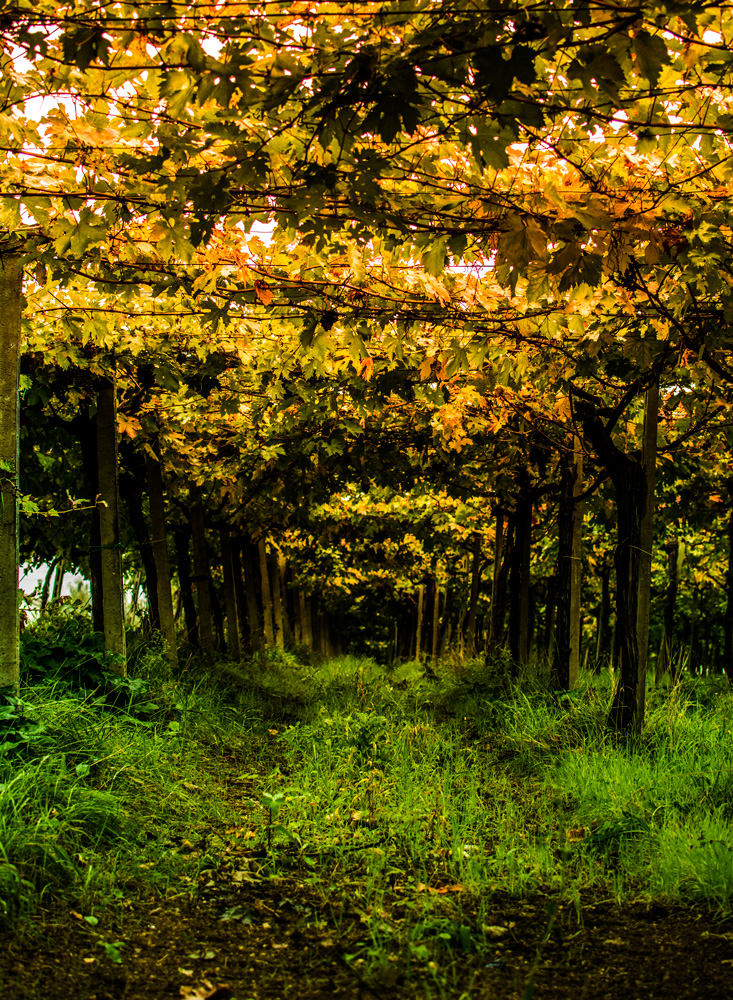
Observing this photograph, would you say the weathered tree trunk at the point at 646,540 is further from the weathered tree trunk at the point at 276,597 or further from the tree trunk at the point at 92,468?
the weathered tree trunk at the point at 276,597

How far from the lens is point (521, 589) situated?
32.3 feet

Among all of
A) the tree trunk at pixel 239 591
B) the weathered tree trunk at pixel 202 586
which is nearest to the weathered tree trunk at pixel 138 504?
the weathered tree trunk at pixel 202 586

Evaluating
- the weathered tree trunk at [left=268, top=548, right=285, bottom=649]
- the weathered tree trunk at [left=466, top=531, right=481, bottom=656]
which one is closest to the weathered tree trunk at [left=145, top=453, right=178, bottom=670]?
the weathered tree trunk at [left=268, top=548, right=285, bottom=649]

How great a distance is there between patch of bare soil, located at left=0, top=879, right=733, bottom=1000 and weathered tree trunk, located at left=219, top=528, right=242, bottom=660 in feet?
26.0

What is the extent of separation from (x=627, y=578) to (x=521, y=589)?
151 inches

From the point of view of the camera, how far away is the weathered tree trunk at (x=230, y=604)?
11422 millimetres

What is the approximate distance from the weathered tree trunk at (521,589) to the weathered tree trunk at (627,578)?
3.41m

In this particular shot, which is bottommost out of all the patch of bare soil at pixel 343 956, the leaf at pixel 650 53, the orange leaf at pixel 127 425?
the patch of bare soil at pixel 343 956

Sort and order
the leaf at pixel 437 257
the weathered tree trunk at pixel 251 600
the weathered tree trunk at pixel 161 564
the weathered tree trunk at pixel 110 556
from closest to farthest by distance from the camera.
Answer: the leaf at pixel 437 257 < the weathered tree trunk at pixel 110 556 < the weathered tree trunk at pixel 161 564 < the weathered tree trunk at pixel 251 600

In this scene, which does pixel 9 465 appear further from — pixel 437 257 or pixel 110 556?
pixel 437 257

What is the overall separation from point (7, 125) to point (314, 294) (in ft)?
5.64

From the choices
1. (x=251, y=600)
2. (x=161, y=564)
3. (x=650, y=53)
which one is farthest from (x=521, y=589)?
(x=650, y=53)

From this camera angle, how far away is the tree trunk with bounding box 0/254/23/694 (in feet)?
15.3

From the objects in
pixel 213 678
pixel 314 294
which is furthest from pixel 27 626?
pixel 314 294
